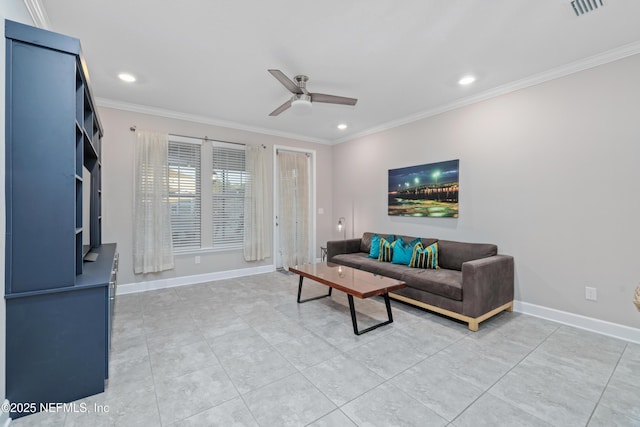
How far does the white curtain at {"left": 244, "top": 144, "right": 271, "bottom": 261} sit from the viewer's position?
4.91m

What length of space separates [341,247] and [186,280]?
99.9 inches

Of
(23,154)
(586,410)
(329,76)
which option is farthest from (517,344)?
(23,154)

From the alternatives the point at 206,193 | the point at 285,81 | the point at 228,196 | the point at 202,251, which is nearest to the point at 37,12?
the point at 285,81

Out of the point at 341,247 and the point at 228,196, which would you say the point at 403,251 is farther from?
the point at 228,196

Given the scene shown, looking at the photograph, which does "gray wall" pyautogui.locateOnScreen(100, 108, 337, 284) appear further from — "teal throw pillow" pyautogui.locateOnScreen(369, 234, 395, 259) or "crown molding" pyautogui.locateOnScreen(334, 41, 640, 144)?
"crown molding" pyautogui.locateOnScreen(334, 41, 640, 144)

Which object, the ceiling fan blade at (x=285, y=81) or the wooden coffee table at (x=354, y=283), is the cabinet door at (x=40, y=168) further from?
the wooden coffee table at (x=354, y=283)

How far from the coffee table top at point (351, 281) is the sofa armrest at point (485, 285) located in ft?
2.00

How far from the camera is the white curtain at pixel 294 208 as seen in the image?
5410 millimetres

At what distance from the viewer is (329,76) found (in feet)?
10.1

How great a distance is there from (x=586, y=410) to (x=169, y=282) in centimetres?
466

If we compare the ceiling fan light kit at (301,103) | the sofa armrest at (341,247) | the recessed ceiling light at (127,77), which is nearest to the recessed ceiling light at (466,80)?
the ceiling fan light kit at (301,103)

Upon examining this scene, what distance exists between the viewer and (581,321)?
2785 mm

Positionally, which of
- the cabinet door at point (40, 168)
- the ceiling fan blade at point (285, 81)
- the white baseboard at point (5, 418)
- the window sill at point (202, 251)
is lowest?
the white baseboard at point (5, 418)

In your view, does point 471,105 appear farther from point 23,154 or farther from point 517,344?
point 23,154
